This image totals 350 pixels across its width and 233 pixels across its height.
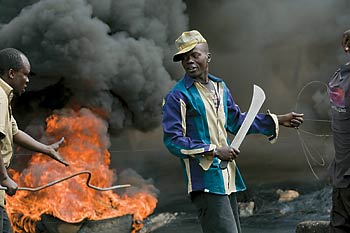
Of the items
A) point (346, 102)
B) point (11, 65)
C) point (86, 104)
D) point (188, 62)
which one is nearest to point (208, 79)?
point (188, 62)

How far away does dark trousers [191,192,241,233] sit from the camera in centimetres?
304

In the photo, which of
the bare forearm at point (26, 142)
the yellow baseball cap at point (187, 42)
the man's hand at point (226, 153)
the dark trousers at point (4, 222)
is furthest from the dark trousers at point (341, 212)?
the dark trousers at point (4, 222)

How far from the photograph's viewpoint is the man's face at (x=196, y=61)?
3.22m

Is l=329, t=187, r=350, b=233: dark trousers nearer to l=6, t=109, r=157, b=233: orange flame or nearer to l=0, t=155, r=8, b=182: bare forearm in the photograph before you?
l=0, t=155, r=8, b=182: bare forearm

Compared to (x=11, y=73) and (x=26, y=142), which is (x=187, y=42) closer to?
(x=11, y=73)

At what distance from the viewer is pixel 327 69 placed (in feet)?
34.1

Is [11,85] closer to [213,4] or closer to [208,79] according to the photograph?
[208,79]

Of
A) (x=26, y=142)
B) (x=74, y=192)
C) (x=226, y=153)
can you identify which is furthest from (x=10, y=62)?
(x=74, y=192)

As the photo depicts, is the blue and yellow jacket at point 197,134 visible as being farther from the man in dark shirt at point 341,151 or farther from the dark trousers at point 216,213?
the man in dark shirt at point 341,151

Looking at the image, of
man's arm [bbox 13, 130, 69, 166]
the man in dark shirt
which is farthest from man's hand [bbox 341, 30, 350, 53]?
man's arm [bbox 13, 130, 69, 166]

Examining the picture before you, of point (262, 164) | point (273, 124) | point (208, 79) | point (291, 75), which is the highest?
point (208, 79)

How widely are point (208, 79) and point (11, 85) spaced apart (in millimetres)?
1162

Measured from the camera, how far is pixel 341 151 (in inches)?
126

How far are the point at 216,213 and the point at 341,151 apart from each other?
2.73 ft
